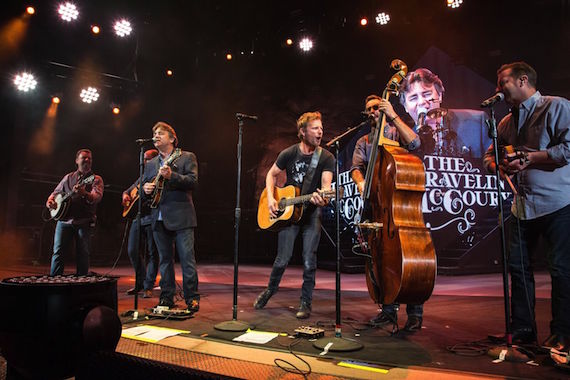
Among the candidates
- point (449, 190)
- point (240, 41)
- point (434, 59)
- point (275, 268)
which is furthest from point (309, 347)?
point (240, 41)

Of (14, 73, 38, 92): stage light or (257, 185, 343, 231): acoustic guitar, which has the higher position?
(14, 73, 38, 92): stage light

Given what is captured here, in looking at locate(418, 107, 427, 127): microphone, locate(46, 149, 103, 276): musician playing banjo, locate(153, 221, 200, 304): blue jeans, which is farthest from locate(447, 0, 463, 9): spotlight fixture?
locate(46, 149, 103, 276): musician playing banjo

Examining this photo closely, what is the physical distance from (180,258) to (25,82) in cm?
868

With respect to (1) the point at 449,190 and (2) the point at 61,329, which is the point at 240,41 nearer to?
(1) the point at 449,190

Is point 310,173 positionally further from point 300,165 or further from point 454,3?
point 454,3

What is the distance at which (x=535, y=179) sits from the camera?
2900mm

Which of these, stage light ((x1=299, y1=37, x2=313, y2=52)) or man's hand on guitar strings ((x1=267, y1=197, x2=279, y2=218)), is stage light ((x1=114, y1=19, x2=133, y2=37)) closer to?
stage light ((x1=299, y1=37, x2=313, y2=52))

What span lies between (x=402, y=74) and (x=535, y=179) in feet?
4.66

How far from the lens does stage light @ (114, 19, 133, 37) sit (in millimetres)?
10672

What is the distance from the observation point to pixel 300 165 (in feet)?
14.9

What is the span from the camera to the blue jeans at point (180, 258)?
4324mm

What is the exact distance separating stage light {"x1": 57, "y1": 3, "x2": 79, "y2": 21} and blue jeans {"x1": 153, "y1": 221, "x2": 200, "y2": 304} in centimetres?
823

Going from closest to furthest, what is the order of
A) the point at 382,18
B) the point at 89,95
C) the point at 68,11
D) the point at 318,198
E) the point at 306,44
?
the point at 318,198, the point at 68,11, the point at 382,18, the point at 89,95, the point at 306,44

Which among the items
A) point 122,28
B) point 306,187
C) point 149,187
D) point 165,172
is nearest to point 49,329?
point 165,172
